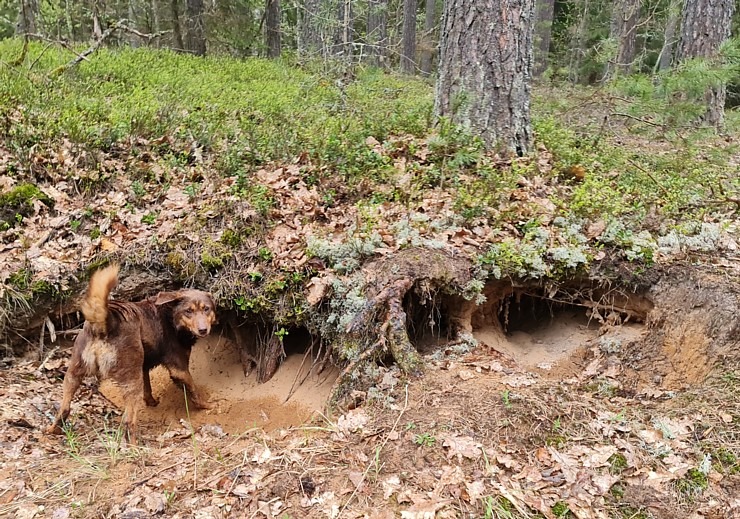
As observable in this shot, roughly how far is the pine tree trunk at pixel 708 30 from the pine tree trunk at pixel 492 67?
4.88 metres

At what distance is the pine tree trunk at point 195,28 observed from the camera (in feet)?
45.5

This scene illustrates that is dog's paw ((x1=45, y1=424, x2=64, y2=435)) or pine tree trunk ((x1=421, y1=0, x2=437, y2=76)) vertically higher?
pine tree trunk ((x1=421, y1=0, x2=437, y2=76))

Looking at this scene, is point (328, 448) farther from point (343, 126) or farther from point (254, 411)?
point (343, 126)

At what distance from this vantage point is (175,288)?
5.63 m

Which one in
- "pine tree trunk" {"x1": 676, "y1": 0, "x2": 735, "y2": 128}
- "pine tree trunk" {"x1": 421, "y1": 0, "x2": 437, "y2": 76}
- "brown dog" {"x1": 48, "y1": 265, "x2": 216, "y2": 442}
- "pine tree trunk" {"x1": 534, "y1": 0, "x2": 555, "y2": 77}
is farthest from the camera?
"pine tree trunk" {"x1": 421, "y1": 0, "x2": 437, "y2": 76}

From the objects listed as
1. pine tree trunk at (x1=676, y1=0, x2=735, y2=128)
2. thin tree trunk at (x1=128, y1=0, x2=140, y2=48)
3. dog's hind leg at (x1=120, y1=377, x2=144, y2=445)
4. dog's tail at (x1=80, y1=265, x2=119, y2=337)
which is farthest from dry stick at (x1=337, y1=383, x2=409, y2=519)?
thin tree trunk at (x1=128, y1=0, x2=140, y2=48)

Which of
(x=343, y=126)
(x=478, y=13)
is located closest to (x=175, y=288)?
(x=343, y=126)

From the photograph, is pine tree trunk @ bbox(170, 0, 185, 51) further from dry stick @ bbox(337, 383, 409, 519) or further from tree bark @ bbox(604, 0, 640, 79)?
dry stick @ bbox(337, 383, 409, 519)

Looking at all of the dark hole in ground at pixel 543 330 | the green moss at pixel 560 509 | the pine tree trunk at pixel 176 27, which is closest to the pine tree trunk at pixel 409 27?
the pine tree trunk at pixel 176 27

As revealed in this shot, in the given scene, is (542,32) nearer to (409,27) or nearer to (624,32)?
(409,27)

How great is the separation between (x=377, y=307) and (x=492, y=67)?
4001 millimetres

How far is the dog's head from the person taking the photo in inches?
185

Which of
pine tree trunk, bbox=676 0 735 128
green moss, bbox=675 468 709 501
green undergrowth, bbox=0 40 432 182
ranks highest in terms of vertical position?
pine tree trunk, bbox=676 0 735 128

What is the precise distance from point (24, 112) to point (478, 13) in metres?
6.14
